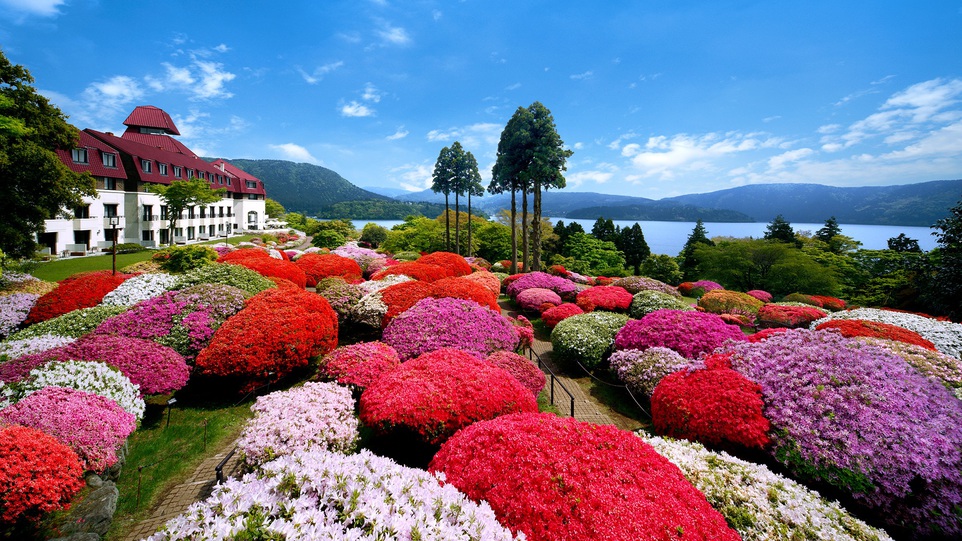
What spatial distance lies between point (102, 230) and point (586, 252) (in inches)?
1855

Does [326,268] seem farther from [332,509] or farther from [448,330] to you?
[332,509]

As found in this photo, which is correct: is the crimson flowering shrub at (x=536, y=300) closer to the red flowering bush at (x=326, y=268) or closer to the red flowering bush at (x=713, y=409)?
the red flowering bush at (x=326, y=268)

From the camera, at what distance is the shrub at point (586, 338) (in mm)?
11266

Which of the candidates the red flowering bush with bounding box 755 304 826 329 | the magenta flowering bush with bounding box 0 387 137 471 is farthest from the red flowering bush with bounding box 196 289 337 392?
the red flowering bush with bounding box 755 304 826 329

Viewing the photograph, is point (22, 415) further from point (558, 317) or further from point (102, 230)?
point (102, 230)

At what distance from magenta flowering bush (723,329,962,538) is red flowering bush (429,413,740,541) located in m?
2.75

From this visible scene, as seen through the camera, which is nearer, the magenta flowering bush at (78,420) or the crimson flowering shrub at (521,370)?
the magenta flowering bush at (78,420)

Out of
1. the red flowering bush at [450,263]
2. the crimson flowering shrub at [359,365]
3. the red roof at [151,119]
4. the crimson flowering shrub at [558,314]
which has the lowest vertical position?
the crimson flowering shrub at [558,314]

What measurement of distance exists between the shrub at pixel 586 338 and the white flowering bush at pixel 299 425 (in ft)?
24.0

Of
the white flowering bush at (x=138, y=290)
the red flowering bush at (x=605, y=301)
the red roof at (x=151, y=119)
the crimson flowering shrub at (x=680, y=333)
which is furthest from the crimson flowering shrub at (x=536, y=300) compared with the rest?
the red roof at (x=151, y=119)

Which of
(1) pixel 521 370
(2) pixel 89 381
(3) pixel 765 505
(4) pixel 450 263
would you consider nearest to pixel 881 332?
(3) pixel 765 505

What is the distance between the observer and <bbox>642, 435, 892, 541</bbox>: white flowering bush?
390 centimetres

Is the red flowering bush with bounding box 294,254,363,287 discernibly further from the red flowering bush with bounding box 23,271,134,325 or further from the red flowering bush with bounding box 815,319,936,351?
the red flowering bush with bounding box 815,319,936,351

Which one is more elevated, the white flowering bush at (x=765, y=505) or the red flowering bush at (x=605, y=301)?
the red flowering bush at (x=605, y=301)
